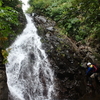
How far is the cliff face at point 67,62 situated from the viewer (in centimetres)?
759

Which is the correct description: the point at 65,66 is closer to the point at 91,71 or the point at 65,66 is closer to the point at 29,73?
the point at 91,71

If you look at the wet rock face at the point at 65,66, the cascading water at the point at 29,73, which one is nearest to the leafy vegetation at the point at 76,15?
the wet rock face at the point at 65,66

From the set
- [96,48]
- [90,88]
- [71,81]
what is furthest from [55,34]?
[90,88]

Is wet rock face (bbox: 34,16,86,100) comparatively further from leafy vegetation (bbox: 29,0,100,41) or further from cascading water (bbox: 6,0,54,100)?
leafy vegetation (bbox: 29,0,100,41)

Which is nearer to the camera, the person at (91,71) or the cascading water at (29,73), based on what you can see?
the cascading water at (29,73)

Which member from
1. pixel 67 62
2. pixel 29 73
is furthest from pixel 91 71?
pixel 29 73

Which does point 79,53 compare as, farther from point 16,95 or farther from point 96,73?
point 16,95

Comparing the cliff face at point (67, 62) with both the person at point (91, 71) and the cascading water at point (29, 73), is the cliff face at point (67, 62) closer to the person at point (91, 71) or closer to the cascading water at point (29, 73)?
the person at point (91, 71)

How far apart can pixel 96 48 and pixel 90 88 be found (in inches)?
140

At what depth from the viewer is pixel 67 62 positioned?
8938 millimetres

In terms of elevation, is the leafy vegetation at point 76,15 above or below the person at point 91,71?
above

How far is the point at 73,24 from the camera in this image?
1219 centimetres

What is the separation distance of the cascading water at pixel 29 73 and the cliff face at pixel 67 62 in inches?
22.5

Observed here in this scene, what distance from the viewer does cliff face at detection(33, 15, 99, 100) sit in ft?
24.9
